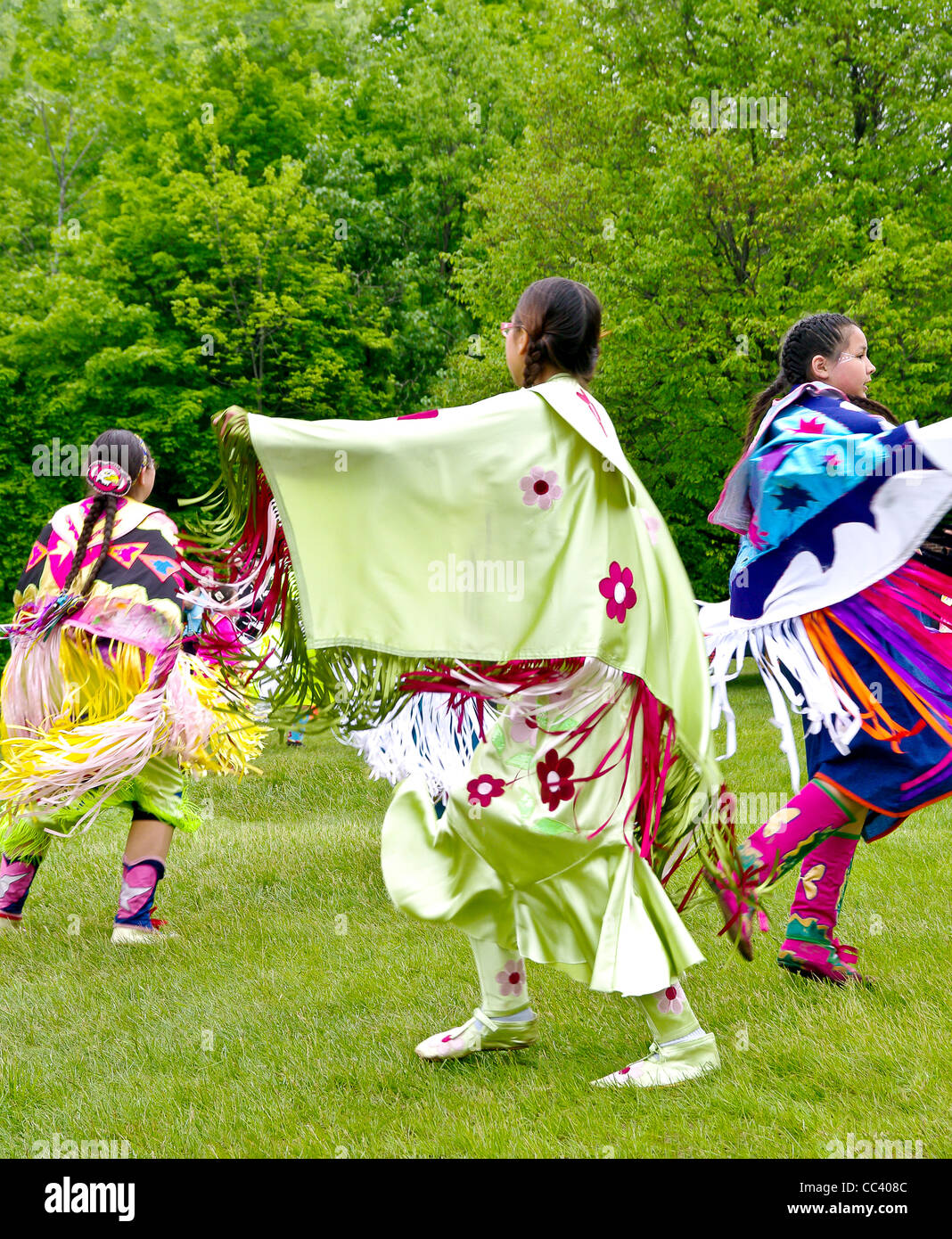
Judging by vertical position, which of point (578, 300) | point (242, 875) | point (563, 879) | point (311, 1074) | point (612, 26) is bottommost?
point (242, 875)

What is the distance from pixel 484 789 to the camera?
302 centimetres

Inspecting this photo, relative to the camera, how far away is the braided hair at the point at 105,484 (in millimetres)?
4629

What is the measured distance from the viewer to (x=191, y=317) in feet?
56.7

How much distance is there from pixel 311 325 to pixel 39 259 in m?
5.76

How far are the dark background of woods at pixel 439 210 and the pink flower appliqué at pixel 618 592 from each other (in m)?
9.16

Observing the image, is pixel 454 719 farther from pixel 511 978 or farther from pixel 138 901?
pixel 511 978

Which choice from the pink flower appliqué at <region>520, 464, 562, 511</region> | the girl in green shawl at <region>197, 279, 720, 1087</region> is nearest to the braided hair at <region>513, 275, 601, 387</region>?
the girl in green shawl at <region>197, 279, 720, 1087</region>

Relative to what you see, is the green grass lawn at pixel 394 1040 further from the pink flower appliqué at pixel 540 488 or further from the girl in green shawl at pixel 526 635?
the pink flower appliqué at pixel 540 488

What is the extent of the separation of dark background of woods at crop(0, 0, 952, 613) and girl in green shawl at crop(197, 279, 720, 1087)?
29.7 feet

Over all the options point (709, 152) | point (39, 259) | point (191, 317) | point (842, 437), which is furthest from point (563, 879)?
point (39, 259)

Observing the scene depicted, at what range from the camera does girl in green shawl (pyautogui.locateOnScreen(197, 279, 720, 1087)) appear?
112 inches

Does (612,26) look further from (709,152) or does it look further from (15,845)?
(15,845)

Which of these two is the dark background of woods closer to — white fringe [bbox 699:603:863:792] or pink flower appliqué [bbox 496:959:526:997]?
white fringe [bbox 699:603:863:792]

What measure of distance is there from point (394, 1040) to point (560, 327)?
200cm
